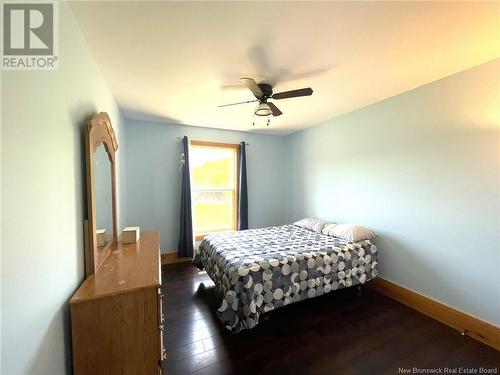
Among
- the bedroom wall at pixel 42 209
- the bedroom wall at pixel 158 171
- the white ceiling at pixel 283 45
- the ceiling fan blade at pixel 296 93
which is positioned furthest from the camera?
the bedroom wall at pixel 158 171

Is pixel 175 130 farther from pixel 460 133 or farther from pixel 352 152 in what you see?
pixel 460 133

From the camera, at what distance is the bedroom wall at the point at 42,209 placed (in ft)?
2.31

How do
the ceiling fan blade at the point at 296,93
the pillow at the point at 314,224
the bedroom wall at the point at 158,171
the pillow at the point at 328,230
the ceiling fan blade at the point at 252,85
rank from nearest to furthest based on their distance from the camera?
the ceiling fan blade at the point at 252,85 → the ceiling fan blade at the point at 296,93 → the pillow at the point at 328,230 → the pillow at the point at 314,224 → the bedroom wall at the point at 158,171

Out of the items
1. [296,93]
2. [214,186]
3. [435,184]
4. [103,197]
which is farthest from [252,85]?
[214,186]

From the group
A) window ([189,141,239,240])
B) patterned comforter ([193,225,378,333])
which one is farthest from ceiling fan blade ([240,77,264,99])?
window ([189,141,239,240])

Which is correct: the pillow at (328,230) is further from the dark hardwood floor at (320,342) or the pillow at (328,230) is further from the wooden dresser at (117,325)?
the wooden dresser at (117,325)

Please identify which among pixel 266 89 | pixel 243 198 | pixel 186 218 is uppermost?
pixel 266 89

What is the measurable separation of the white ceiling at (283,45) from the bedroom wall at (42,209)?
0.43m

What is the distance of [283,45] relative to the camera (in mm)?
1593

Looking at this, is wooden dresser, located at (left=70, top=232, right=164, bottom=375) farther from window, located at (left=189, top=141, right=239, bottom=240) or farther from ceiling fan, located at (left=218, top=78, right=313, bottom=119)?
window, located at (left=189, top=141, right=239, bottom=240)

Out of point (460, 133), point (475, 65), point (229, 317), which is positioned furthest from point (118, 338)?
point (475, 65)

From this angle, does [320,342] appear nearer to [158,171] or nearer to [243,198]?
[243,198]

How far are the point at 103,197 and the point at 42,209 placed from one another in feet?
3.25

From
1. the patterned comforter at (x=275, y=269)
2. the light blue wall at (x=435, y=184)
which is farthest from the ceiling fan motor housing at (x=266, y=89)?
the patterned comforter at (x=275, y=269)
